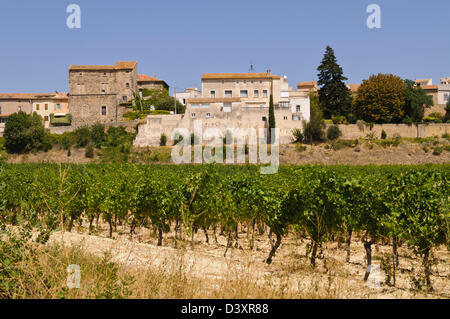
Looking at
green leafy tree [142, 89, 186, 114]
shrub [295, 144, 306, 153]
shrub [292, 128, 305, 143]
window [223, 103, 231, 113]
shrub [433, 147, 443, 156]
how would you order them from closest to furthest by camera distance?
1. shrub [433, 147, 443, 156]
2. shrub [295, 144, 306, 153]
3. shrub [292, 128, 305, 143]
4. window [223, 103, 231, 113]
5. green leafy tree [142, 89, 186, 114]

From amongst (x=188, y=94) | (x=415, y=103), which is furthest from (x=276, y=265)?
(x=188, y=94)

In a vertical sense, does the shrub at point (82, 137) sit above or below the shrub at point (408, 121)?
below

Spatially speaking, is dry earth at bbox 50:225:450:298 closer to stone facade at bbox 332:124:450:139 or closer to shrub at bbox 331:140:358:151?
shrub at bbox 331:140:358:151

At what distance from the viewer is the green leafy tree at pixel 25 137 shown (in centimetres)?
5466

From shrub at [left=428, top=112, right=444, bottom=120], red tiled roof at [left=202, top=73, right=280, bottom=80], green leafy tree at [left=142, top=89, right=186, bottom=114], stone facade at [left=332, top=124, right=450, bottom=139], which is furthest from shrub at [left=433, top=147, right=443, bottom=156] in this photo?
green leafy tree at [left=142, top=89, right=186, bottom=114]

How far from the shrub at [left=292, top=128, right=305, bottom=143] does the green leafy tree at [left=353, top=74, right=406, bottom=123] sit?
36.3 ft

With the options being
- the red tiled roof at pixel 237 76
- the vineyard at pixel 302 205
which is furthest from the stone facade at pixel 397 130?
the vineyard at pixel 302 205

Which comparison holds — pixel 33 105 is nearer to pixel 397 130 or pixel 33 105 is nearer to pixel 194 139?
pixel 194 139

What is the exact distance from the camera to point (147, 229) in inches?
698

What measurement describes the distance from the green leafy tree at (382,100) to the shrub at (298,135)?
11.1m

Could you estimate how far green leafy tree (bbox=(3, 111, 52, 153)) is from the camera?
54656mm

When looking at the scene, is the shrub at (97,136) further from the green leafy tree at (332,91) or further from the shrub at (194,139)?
the green leafy tree at (332,91)

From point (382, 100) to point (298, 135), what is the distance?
45.4 ft
